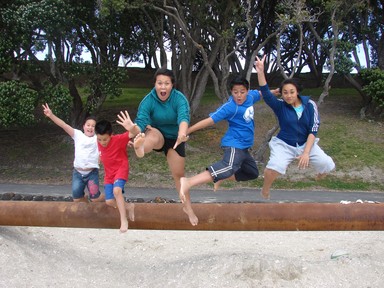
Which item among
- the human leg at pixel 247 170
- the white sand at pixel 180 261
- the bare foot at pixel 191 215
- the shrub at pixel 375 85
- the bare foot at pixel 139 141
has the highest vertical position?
the shrub at pixel 375 85

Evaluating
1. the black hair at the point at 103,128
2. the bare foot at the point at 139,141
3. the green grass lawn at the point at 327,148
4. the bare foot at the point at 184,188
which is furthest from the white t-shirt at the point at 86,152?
the green grass lawn at the point at 327,148

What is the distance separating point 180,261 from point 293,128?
112 inches

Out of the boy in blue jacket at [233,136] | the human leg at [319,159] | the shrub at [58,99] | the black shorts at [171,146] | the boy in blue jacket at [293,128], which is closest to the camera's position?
the boy in blue jacket at [233,136]

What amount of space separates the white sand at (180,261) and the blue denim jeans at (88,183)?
1300 millimetres

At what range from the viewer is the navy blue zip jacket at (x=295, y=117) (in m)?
6.02

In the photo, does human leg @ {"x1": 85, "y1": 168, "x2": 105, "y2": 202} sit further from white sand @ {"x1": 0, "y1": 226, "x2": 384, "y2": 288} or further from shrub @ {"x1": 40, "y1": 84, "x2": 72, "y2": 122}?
shrub @ {"x1": 40, "y1": 84, "x2": 72, "y2": 122}

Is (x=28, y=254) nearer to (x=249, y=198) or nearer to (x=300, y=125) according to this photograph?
(x=300, y=125)

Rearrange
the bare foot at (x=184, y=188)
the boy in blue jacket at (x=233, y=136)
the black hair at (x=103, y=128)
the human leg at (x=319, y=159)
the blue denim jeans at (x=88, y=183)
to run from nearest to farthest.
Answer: the bare foot at (x=184, y=188)
the boy in blue jacket at (x=233, y=136)
the black hair at (x=103, y=128)
the human leg at (x=319, y=159)
the blue denim jeans at (x=88, y=183)

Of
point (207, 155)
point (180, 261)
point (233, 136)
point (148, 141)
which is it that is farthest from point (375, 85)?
point (148, 141)

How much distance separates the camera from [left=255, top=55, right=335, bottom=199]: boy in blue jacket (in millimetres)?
5914

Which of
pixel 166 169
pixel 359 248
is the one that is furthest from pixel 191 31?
pixel 359 248

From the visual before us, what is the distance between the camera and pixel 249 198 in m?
14.1

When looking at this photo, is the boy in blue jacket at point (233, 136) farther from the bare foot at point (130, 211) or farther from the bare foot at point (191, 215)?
the bare foot at point (130, 211)

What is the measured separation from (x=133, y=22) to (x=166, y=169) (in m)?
5.79
